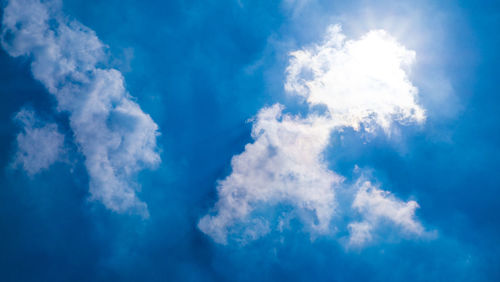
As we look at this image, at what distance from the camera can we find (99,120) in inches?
894

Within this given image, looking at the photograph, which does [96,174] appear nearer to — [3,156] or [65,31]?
[3,156]

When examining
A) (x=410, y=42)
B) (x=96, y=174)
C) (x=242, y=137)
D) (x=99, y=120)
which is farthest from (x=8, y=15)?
(x=410, y=42)

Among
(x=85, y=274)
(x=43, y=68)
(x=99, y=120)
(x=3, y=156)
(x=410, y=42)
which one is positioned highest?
(x=410, y=42)

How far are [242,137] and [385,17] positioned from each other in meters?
13.5

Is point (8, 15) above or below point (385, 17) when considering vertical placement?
below

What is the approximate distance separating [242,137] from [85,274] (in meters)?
16.2

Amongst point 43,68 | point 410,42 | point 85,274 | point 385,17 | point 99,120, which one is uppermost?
point 385,17

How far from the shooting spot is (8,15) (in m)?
21.8

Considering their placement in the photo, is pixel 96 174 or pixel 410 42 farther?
pixel 96 174

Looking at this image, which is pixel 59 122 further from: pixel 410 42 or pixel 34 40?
pixel 410 42

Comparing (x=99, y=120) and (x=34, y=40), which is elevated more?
(x=34, y=40)

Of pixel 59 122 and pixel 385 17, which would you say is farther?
pixel 59 122

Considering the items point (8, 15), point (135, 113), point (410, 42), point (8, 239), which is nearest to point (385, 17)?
point (410, 42)

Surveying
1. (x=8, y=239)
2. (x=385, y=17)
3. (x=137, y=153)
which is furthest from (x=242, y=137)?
(x=8, y=239)
